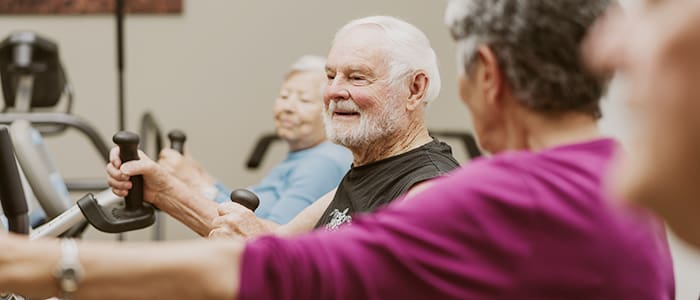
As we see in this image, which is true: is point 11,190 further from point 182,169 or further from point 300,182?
point 300,182

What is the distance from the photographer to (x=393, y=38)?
7.56ft

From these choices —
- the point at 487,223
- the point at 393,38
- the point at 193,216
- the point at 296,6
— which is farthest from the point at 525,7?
the point at 296,6

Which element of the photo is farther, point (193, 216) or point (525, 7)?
point (193, 216)

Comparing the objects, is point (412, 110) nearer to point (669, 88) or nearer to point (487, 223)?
point (487, 223)

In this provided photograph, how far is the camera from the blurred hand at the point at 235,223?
6.78 ft

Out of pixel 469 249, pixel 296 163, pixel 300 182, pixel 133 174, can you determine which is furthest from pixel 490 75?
pixel 296 163

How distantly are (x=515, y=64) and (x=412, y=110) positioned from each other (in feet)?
3.77

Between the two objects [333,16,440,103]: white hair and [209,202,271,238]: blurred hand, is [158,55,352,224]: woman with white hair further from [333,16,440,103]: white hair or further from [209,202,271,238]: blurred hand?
[209,202,271,238]: blurred hand

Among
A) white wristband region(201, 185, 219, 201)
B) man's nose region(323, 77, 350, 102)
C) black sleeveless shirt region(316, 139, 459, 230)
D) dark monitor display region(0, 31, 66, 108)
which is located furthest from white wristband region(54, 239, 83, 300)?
dark monitor display region(0, 31, 66, 108)

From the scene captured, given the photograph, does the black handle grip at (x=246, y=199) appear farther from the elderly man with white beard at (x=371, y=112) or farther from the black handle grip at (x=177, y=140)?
the black handle grip at (x=177, y=140)

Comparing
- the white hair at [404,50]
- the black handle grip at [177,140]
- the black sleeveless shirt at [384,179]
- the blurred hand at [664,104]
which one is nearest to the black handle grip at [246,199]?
the black sleeveless shirt at [384,179]

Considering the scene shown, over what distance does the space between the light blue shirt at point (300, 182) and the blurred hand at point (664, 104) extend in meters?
1.91

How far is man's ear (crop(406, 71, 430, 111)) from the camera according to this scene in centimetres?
232

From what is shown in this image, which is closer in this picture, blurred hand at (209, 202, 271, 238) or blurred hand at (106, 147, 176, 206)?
blurred hand at (209, 202, 271, 238)
